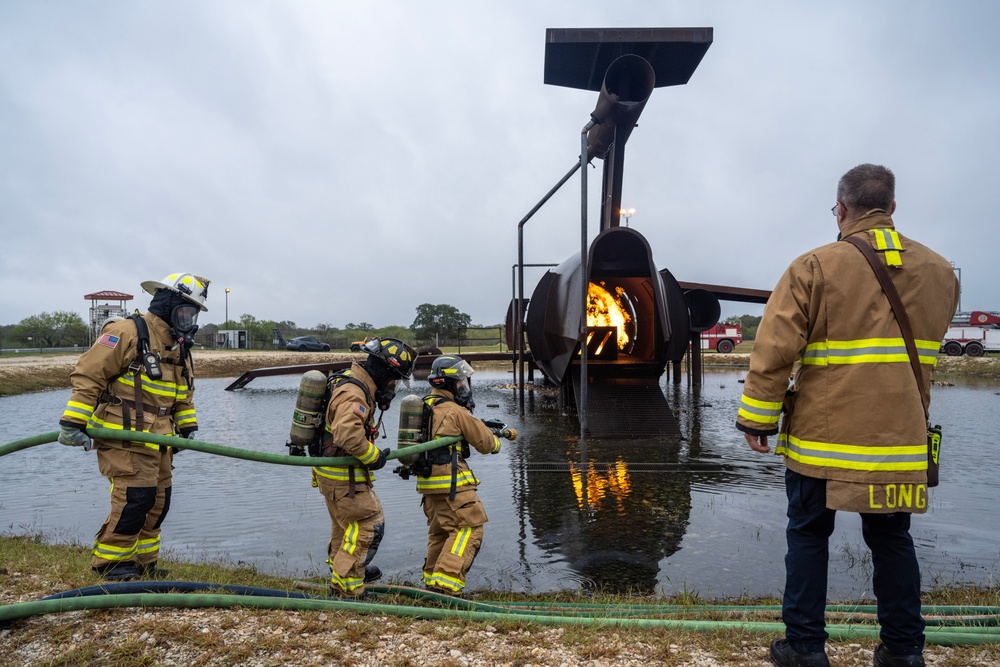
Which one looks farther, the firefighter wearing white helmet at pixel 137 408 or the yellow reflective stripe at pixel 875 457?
the firefighter wearing white helmet at pixel 137 408

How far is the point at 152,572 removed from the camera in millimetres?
4379

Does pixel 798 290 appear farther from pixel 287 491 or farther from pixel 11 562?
pixel 287 491

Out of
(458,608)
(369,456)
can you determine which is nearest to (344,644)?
(458,608)

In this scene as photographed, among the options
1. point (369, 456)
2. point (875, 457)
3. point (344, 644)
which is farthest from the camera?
point (369, 456)

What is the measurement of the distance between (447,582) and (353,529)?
74cm

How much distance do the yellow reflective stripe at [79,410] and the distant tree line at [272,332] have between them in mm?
41702

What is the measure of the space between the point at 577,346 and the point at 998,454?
6.46 meters

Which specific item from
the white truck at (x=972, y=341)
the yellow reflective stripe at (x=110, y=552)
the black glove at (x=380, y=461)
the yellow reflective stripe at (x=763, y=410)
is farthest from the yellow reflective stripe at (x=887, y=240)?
the white truck at (x=972, y=341)

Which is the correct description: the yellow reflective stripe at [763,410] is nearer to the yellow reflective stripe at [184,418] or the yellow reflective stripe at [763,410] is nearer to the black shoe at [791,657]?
the black shoe at [791,657]

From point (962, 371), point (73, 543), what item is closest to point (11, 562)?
point (73, 543)

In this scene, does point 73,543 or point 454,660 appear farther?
point 73,543

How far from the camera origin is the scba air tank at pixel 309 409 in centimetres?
426

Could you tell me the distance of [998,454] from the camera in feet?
29.9

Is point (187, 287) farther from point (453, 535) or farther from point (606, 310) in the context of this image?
point (606, 310)
